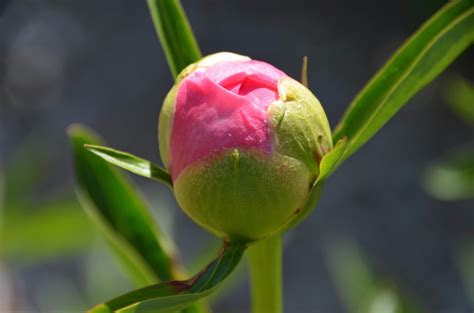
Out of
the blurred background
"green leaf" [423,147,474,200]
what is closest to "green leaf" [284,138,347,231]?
"green leaf" [423,147,474,200]

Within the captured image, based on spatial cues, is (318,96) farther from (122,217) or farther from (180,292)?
(180,292)

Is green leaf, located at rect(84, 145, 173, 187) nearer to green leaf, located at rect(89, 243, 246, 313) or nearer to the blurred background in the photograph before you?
green leaf, located at rect(89, 243, 246, 313)

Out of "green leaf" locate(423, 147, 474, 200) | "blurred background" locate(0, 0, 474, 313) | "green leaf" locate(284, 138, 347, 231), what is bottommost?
"blurred background" locate(0, 0, 474, 313)

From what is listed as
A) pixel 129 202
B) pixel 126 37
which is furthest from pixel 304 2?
pixel 129 202

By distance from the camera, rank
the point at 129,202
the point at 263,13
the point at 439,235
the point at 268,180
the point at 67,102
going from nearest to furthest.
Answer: the point at 268,180 < the point at 129,202 < the point at 439,235 < the point at 67,102 < the point at 263,13

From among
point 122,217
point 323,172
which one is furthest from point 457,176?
point 323,172

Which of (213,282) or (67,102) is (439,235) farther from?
(213,282)
